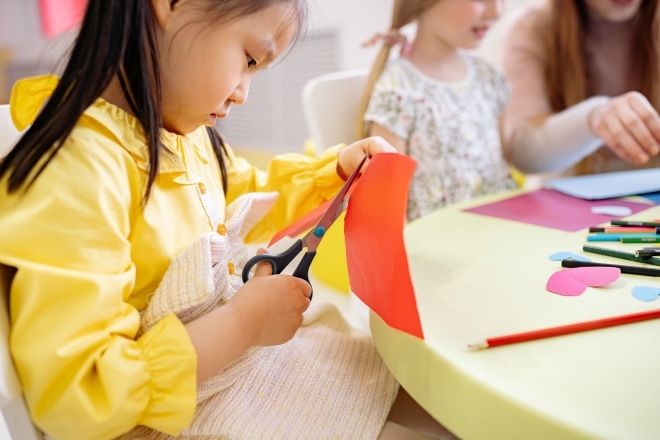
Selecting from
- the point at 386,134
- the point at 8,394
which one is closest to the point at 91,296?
the point at 8,394

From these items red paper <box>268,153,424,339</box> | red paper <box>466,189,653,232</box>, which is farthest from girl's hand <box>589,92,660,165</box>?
red paper <box>268,153,424,339</box>

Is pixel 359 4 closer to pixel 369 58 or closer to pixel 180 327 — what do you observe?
pixel 369 58

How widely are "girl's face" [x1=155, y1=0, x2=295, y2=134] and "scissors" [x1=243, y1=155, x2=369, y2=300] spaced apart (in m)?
0.15

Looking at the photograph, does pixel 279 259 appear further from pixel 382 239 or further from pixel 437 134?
pixel 437 134

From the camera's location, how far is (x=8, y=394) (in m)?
0.40

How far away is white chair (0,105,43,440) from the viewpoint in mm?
407

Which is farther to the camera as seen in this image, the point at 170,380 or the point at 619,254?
the point at 619,254

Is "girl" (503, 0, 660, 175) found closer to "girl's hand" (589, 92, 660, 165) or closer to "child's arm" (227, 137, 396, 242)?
"girl's hand" (589, 92, 660, 165)

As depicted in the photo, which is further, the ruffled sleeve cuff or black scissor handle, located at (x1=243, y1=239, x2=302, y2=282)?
black scissor handle, located at (x1=243, y1=239, x2=302, y2=282)

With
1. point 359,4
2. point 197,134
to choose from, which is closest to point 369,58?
point 359,4

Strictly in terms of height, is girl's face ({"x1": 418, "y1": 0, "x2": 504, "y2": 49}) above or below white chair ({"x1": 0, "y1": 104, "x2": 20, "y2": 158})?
above

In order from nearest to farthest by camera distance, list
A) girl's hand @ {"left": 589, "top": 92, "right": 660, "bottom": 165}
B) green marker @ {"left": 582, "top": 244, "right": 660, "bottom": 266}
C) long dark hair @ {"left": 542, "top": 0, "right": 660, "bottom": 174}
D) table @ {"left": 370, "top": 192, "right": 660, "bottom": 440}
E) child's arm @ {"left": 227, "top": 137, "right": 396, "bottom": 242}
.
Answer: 1. table @ {"left": 370, "top": 192, "right": 660, "bottom": 440}
2. green marker @ {"left": 582, "top": 244, "right": 660, "bottom": 266}
3. child's arm @ {"left": 227, "top": 137, "right": 396, "bottom": 242}
4. girl's hand @ {"left": 589, "top": 92, "right": 660, "bottom": 165}
5. long dark hair @ {"left": 542, "top": 0, "right": 660, "bottom": 174}

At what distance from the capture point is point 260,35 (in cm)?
54

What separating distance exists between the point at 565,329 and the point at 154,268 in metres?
0.36
